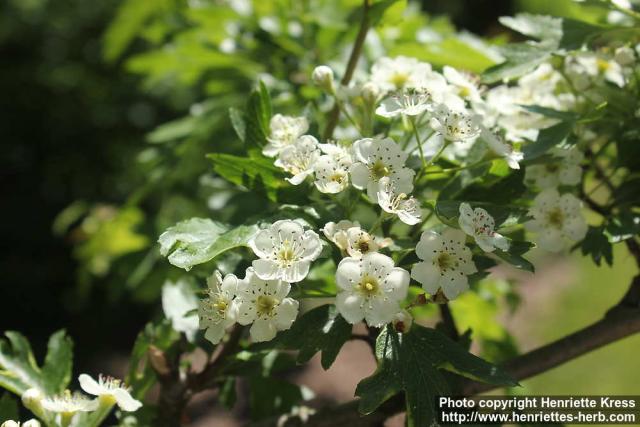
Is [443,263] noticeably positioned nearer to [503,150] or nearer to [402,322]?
[402,322]

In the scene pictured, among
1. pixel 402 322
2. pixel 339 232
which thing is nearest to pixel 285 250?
pixel 339 232

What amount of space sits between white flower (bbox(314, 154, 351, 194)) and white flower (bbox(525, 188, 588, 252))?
32 centimetres

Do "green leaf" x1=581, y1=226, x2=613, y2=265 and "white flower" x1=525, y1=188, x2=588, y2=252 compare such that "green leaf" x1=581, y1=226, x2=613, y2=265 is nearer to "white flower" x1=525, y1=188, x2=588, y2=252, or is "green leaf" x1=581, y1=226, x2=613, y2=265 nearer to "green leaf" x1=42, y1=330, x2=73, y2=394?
"white flower" x1=525, y1=188, x2=588, y2=252

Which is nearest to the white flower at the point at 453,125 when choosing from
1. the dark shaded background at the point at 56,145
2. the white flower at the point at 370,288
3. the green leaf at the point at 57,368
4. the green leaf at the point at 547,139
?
the green leaf at the point at 547,139

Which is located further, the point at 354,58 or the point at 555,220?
the point at 354,58

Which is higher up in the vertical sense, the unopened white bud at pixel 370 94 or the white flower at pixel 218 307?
the unopened white bud at pixel 370 94

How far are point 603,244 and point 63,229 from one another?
2.93 m

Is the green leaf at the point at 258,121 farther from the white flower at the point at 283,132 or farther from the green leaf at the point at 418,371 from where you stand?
the green leaf at the point at 418,371

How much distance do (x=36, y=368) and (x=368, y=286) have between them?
2.07ft

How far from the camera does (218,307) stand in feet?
3.11

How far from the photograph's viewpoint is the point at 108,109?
3775 millimetres

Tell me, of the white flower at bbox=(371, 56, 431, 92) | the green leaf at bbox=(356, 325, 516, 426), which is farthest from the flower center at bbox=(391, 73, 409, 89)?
the green leaf at bbox=(356, 325, 516, 426)

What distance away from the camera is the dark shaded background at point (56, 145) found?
3.76 metres

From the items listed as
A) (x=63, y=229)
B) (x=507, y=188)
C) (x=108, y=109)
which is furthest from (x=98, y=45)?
(x=507, y=188)
